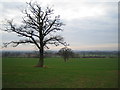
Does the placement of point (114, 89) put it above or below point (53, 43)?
below

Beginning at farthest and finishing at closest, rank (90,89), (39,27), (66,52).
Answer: (66,52) → (39,27) → (90,89)

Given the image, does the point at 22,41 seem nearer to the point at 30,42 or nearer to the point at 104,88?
the point at 30,42

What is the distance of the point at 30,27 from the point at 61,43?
675 centimetres

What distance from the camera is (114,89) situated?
1116 cm

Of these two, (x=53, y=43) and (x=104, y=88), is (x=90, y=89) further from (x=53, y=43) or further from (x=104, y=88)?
(x=53, y=43)

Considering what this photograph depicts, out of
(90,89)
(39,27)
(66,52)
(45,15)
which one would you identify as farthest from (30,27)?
(90,89)

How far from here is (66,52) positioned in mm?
47750

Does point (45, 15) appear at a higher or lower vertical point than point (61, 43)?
higher

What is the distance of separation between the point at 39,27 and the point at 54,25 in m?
3.00

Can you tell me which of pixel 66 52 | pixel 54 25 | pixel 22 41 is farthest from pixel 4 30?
pixel 66 52

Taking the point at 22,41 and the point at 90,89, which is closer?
the point at 90,89

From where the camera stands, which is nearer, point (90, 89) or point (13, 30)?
point (90, 89)

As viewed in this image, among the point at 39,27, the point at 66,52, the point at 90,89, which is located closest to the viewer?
the point at 90,89

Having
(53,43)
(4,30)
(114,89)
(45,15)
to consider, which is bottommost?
(114,89)
